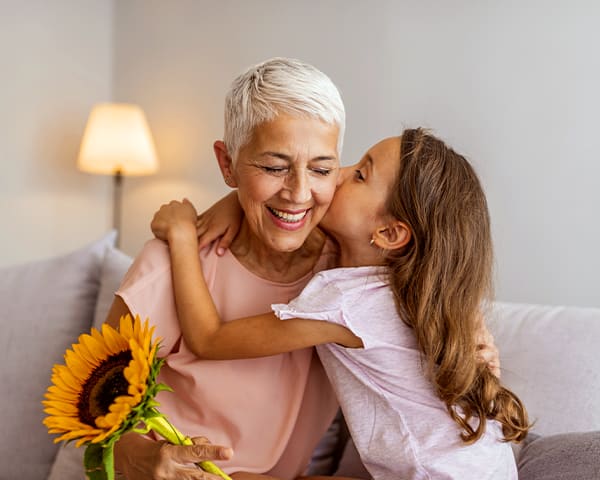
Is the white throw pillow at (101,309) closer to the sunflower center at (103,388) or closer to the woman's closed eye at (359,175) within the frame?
the woman's closed eye at (359,175)

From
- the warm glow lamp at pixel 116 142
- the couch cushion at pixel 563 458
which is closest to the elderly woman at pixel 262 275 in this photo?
the couch cushion at pixel 563 458

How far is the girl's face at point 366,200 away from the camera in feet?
4.75

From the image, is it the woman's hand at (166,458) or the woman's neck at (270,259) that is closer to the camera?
the woman's hand at (166,458)

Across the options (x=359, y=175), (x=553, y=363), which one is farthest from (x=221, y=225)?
(x=553, y=363)

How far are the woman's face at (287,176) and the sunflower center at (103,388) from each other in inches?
20.7

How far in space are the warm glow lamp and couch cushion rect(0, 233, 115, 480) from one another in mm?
1218

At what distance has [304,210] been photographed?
144cm

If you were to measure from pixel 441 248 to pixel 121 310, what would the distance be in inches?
26.5

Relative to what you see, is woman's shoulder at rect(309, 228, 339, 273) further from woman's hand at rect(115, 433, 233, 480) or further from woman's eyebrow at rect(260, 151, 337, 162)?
woman's hand at rect(115, 433, 233, 480)

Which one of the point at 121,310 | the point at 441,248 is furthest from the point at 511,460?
the point at 121,310

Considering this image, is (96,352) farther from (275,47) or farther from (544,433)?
(275,47)

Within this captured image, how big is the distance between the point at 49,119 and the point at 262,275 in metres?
2.41

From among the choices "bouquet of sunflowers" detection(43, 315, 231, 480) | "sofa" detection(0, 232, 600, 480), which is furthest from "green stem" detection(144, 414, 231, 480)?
"sofa" detection(0, 232, 600, 480)

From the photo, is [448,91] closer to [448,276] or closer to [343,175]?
[343,175]
